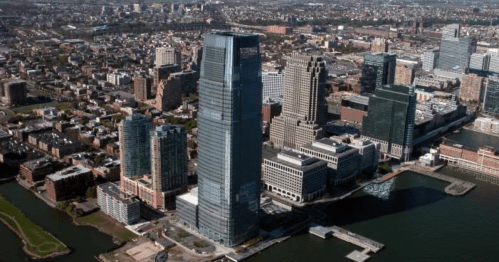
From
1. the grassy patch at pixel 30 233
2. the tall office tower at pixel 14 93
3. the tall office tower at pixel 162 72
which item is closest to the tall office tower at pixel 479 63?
the tall office tower at pixel 162 72

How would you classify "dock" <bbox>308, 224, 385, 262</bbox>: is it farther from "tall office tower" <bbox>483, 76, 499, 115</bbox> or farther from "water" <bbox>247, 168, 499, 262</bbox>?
"tall office tower" <bbox>483, 76, 499, 115</bbox>

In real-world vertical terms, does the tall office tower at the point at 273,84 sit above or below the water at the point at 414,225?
above

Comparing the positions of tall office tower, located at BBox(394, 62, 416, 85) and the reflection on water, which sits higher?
tall office tower, located at BBox(394, 62, 416, 85)

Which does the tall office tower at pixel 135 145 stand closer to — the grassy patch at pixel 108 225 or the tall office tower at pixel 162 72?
the grassy patch at pixel 108 225

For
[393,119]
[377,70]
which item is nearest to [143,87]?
[377,70]

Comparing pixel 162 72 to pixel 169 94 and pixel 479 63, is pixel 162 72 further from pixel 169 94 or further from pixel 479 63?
pixel 479 63

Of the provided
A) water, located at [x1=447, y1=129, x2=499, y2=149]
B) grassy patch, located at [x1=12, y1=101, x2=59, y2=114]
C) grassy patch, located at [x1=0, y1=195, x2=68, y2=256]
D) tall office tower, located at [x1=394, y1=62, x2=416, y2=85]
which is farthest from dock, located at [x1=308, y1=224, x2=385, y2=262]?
tall office tower, located at [x1=394, y1=62, x2=416, y2=85]
